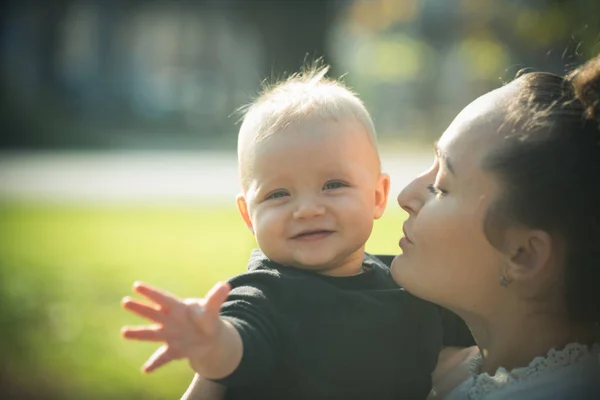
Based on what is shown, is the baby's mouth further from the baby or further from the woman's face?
the woman's face

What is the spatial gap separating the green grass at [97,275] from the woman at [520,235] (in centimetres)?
286

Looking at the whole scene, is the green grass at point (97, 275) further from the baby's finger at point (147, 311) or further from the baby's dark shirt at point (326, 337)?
the baby's finger at point (147, 311)

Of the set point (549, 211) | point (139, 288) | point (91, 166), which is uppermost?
point (549, 211)

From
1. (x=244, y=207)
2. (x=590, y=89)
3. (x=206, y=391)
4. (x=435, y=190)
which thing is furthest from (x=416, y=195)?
(x=206, y=391)

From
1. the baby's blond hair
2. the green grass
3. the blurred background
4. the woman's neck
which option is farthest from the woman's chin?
the green grass

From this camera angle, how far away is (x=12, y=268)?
8.71 metres

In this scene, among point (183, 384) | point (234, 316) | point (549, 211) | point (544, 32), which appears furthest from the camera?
point (544, 32)

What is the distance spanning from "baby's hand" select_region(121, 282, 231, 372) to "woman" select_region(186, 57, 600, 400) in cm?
54

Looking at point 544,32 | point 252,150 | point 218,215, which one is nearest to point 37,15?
point 218,215

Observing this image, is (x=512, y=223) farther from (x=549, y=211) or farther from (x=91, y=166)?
(x=91, y=166)

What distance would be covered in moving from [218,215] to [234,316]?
1037cm

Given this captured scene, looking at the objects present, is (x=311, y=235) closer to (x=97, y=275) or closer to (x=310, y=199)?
(x=310, y=199)

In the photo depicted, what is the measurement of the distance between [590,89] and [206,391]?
135 cm

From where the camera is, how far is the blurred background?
641 centimetres
